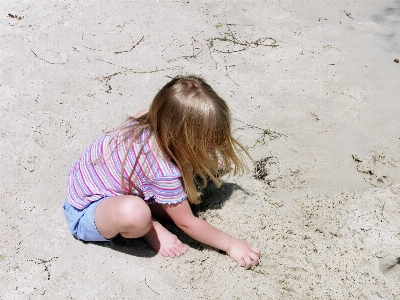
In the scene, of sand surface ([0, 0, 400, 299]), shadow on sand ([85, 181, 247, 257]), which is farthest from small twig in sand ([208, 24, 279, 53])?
shadow on sand ([85, 181, 247, 257])

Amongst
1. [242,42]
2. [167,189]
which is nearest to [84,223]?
[167,189]

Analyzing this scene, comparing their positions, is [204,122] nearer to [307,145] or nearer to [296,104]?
[307,145]

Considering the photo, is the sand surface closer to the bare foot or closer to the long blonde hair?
the bare foot

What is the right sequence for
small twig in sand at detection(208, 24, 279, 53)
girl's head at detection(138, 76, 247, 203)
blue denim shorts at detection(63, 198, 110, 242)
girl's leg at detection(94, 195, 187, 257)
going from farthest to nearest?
Result: 1. small twig in sand at detection(208, 24, 279, 53)
2. blue denim shorts at detection(63, 198, 110, 242)
3. girl's leg at detection(94, 195, 187, 257)
4. girl's head at detection(138, 76, 247, 203)

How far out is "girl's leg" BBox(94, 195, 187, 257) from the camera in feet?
5.93

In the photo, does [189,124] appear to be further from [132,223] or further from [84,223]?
[84,223]

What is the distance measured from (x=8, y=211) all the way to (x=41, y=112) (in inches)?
28.4

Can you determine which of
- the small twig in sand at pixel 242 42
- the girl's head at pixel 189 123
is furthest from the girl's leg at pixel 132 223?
the small twig in sand at pixel 242 42

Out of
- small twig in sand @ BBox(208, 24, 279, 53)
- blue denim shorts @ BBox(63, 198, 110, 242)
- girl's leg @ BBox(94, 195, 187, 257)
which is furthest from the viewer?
small twig in sand @ BBox(208, 24, 279, 53)

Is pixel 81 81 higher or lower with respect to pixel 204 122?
lower

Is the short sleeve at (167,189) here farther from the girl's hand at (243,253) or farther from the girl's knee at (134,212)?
the girl's hand at (243,253)

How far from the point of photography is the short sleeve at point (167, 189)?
1806mm

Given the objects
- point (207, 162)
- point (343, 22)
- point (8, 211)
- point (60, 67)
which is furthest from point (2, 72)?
point (343, 22)

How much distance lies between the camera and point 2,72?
9.57 ft
